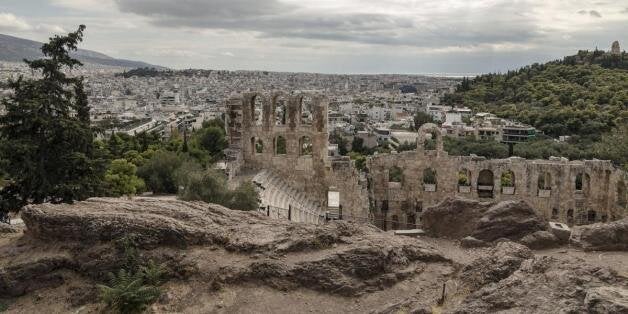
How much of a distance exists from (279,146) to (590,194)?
24.2 m

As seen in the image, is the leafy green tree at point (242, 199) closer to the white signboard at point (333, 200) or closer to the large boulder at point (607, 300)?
the white signboard at point (333, 200)

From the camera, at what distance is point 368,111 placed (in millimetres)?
153000

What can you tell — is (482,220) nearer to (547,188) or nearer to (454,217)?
(454,217)

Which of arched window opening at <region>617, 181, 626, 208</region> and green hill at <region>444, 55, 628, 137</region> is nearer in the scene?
arched window opening at <region>617, 181, 626, 208</region>

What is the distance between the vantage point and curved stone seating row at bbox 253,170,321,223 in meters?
26.2

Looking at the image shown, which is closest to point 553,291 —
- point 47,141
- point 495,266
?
point 495,266

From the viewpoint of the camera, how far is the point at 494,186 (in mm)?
31547

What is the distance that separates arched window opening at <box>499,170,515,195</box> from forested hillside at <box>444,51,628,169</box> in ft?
24.7

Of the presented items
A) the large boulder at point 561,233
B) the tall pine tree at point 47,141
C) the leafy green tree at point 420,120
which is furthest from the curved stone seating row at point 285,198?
the leafy green tree at point 420,120

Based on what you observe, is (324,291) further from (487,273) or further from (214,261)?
(487,273)

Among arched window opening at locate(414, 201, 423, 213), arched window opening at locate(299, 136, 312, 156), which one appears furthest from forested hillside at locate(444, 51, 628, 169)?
arched window opening at locate(299, 136, 312, 156)

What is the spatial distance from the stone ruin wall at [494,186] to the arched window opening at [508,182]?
180 mm

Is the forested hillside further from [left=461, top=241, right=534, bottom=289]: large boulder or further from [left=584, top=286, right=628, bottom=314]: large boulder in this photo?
[left=584, top=286, right=628, bottom=314]: large boulder

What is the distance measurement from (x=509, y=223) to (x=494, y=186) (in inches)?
647
